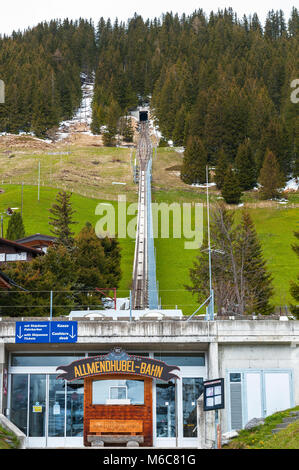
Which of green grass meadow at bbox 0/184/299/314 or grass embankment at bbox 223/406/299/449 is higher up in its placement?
green grass meadow at bbox 0/184/299/314

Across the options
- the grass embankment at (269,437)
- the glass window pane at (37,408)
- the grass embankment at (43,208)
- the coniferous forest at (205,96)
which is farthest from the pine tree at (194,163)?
the grass embankment at (269,437)

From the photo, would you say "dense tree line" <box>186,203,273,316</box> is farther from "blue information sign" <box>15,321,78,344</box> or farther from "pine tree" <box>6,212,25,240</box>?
"pine tree" <box>6,212,25,240</box>

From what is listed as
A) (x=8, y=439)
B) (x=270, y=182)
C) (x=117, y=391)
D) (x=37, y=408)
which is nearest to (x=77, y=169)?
(x=270, y=182)

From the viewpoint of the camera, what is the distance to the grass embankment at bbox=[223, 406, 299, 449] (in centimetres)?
1665

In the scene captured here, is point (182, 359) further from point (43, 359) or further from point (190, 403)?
point (43, 359)

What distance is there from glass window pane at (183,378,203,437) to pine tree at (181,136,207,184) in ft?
291

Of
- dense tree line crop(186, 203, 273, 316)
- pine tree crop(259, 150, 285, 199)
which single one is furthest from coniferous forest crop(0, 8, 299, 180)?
dense tree line crop(186, 203, 273, 316)

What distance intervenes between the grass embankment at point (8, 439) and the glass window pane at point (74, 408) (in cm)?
390

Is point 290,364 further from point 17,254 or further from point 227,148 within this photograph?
point 227,148

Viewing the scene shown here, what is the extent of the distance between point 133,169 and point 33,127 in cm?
5089

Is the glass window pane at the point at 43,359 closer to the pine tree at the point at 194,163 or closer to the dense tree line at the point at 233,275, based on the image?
the dense tree line at the point at 233,275

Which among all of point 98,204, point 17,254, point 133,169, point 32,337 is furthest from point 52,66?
point 32,337

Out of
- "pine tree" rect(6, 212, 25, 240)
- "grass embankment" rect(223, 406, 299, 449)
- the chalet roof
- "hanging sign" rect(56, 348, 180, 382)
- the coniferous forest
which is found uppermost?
the coniferous forest

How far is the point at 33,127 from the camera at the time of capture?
162 meters
